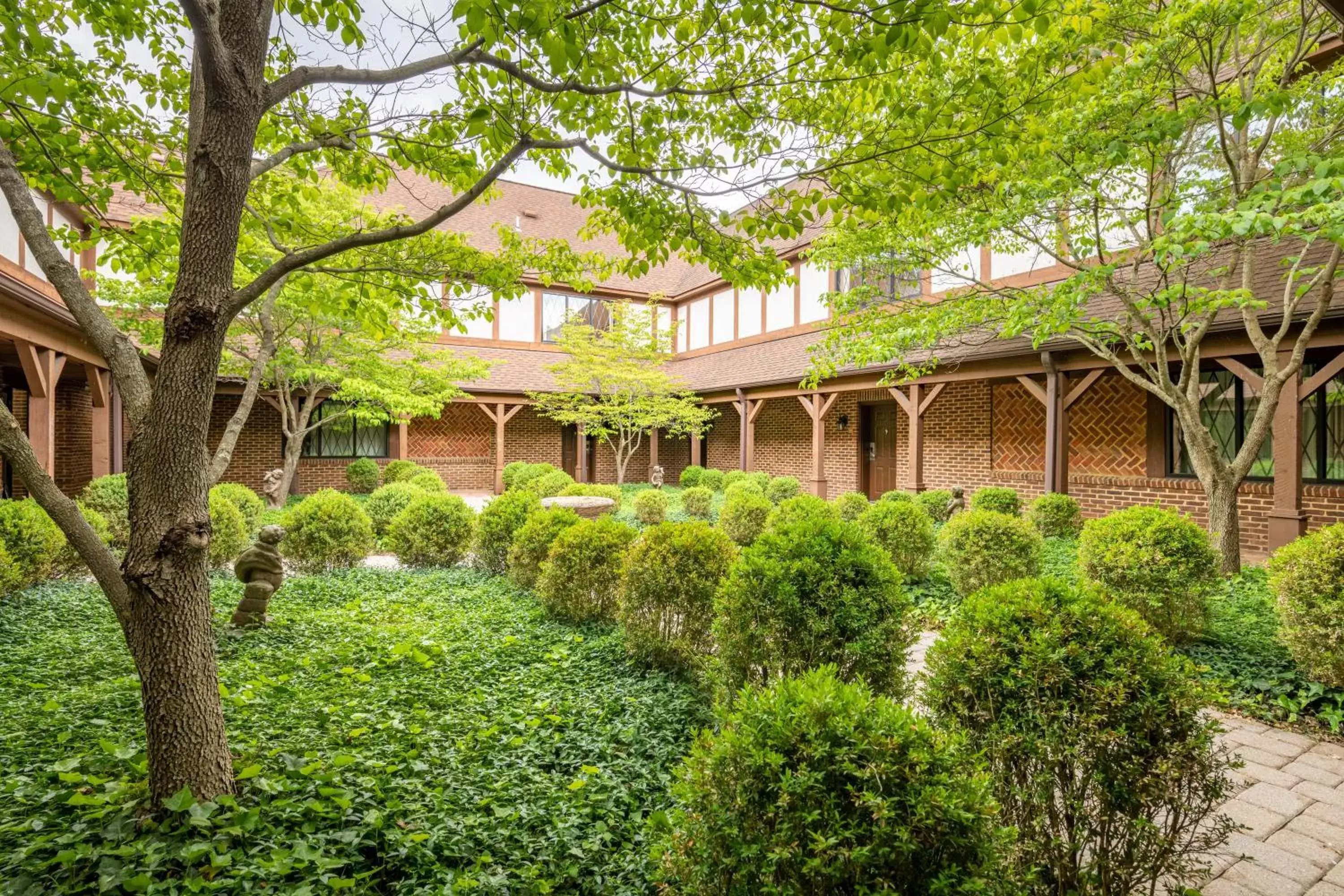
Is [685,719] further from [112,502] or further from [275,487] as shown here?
[275,487]

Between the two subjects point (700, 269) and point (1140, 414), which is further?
point (700, 269)

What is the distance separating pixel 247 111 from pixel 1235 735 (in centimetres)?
563

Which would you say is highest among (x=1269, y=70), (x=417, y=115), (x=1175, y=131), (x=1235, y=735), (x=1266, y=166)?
(x=1269, y=70)

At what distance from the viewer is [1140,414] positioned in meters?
9.17

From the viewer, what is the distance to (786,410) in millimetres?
15906

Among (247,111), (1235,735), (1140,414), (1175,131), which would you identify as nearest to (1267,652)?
(1235,735)

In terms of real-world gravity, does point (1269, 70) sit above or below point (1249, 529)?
above

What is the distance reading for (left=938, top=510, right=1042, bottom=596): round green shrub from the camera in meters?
5.74

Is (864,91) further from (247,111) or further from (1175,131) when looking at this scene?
(1175,131)

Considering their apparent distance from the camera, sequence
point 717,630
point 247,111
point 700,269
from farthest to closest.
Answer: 1. point 700,269
2. point 717,630
3. point 247,111

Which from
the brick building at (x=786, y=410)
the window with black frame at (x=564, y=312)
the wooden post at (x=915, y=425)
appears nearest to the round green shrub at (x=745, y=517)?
the wooden post at (x=915, y=425)

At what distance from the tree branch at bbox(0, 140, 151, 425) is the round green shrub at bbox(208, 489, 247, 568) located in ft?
17.6

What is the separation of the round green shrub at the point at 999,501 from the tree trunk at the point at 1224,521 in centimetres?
299

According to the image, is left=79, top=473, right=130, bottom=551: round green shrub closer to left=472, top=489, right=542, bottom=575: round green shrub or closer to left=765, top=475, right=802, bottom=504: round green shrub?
left=472, top=489, right=542, bottom=575: round green shrub
